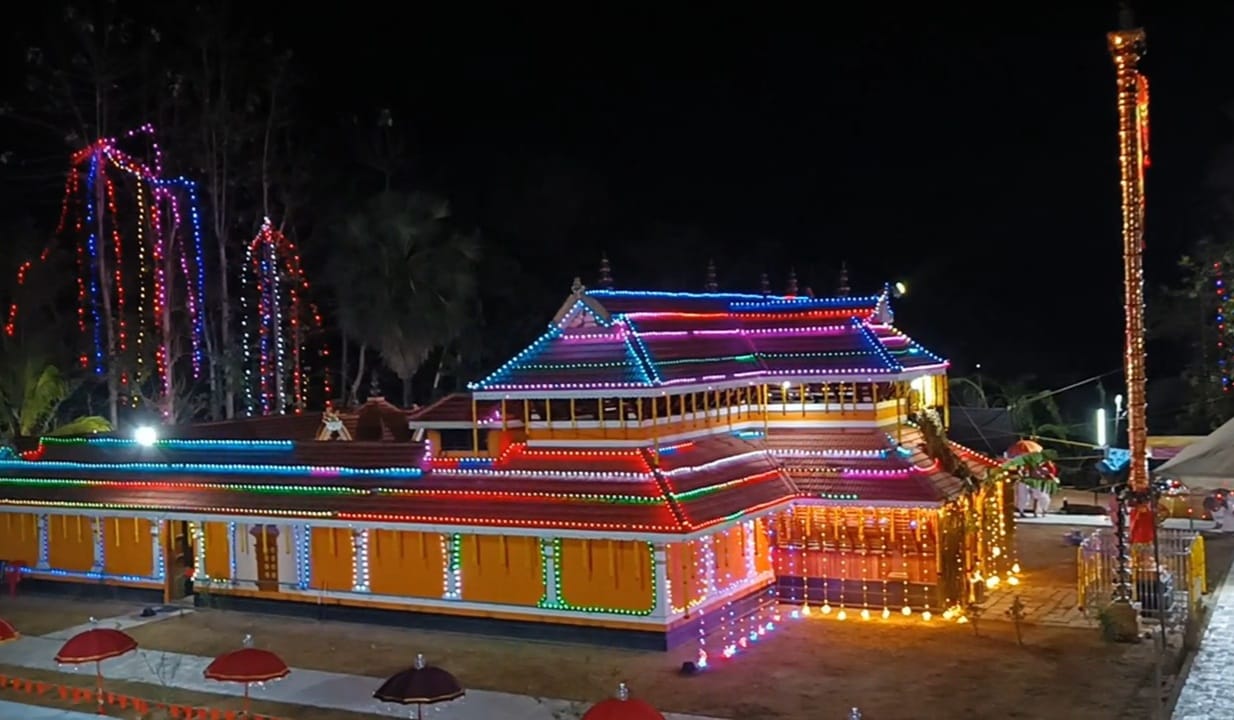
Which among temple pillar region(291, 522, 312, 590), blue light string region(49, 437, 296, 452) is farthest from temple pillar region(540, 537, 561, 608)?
blue light string region(49, 437, 296, 452)

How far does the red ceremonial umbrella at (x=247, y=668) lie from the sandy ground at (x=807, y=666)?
1627 millimetres

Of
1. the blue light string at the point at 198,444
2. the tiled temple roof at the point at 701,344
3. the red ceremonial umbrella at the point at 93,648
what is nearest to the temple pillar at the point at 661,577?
the tiled temple roof at the point at 701,344

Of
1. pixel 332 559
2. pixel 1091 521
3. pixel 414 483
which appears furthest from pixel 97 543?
pixel 1091 521

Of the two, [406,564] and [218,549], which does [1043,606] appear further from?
[218,549]

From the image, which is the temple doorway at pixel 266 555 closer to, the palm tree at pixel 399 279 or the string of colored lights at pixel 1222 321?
the palm tree at pixel 399 279

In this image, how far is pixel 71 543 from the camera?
75.6ft

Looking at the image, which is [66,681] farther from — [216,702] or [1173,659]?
[1173,659]

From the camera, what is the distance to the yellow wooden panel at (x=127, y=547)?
22156mm

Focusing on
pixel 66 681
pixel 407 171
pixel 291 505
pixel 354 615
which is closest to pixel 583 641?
pixel 354 615

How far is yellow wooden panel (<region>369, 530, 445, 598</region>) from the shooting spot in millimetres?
19016

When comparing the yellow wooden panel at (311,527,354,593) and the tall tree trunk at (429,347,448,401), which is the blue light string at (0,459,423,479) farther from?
the tall tree trunk at (429,347,448,401)

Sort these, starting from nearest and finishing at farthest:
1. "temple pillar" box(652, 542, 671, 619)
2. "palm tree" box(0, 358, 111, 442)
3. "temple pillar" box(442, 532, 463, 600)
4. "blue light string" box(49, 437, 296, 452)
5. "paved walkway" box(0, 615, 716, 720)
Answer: "paved walkway" box(0, 615, 716, 720) → "temple pillar" box(652, 542, 671, 619) → "temple pillar" box(442, 532, 463, 600) → "blue light string" box(49, 437, 296, 452) → "palm tree" box(0, 358, 111, 442)

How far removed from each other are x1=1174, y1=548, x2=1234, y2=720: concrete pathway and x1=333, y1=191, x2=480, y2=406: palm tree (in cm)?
2370

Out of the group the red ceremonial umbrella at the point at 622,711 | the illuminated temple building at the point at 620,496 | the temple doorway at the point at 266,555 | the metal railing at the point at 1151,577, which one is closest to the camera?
the red ceremonial umbrella at the point at 622,711
